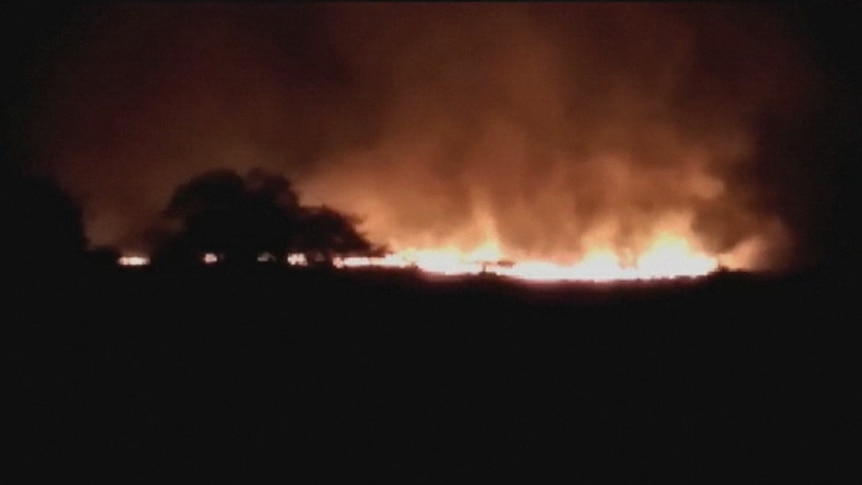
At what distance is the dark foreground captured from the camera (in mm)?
8219

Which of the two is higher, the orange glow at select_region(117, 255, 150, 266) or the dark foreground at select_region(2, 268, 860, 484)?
the orange glow at select_region(117, 255, 150, 266)

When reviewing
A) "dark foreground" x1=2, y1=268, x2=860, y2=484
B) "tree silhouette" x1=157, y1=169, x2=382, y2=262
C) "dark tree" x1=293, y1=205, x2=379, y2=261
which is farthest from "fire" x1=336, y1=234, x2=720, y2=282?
"dark foreground" x1=2, y1=268, x2=860, y2=484

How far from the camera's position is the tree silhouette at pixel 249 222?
11969 millimetres

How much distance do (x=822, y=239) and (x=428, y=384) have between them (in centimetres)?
556

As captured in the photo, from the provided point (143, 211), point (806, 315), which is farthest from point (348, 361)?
point (143, 211)

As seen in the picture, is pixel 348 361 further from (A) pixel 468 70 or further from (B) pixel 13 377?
(A) pixel 468 70

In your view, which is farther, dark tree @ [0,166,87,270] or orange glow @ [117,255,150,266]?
orange glow @ [117,255,150,266]

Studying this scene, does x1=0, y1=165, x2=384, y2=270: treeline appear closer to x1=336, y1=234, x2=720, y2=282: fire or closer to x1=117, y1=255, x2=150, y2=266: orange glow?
x1=117, y1=255, x2=150, y2=266: orange glow

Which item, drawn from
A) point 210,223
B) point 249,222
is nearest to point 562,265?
point 249,222

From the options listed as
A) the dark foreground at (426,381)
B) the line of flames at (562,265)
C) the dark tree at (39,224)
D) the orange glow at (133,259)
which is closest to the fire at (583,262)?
the line of flames at (562,265)

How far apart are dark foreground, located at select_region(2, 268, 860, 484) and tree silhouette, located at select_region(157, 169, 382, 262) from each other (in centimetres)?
246

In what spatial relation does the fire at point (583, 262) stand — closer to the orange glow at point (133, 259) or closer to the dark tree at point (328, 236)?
the dark tree at point (328, 236)

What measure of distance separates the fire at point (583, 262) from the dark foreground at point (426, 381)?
7.04 feet

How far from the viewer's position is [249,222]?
39.5ft
